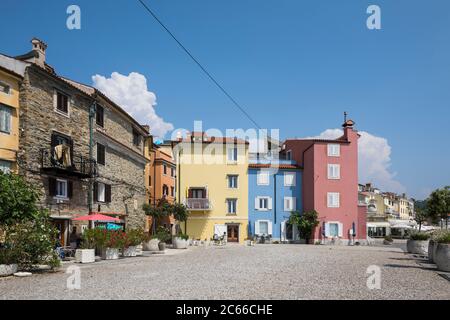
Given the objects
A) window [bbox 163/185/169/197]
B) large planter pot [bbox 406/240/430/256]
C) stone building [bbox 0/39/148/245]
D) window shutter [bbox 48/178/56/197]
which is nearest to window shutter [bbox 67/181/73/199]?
stone building [bbox 0/39/148/245]

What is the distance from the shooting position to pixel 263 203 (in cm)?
4944

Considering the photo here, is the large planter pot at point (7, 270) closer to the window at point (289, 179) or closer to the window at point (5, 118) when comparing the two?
the window at point (5, 118)

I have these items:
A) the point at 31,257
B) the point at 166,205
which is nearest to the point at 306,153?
the point at 166,205

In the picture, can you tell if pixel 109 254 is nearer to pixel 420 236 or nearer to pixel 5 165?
pixel 5 165

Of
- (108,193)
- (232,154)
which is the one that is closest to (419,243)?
(108,193)

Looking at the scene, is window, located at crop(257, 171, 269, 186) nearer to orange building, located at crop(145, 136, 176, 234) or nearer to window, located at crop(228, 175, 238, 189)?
window, located at crop(228, 175, 238, 189)

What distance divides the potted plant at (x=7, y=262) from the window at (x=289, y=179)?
3671 centimetres

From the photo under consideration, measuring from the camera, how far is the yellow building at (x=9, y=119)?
21281 mm

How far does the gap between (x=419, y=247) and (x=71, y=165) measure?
20905mm

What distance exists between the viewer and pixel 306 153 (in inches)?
1976

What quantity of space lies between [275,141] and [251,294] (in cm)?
5193

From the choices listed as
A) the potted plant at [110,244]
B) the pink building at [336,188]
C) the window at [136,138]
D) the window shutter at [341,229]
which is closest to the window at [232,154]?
the pink building at [336,188]
